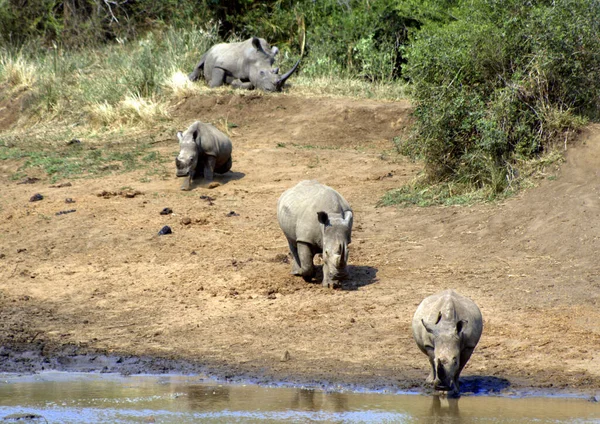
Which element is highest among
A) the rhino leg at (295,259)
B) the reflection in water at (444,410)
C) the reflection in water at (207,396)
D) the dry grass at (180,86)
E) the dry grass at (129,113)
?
the reflection in water at (444,410)

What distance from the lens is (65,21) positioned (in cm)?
2477

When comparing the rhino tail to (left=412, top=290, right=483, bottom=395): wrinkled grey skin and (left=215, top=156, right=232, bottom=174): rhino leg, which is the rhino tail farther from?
(left=412, top=290, right=483, bottom=395): wrinkled grey skin

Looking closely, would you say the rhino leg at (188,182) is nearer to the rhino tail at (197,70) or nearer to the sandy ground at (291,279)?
the sandy ground at (291,279)

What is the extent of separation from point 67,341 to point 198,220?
13.7 ft

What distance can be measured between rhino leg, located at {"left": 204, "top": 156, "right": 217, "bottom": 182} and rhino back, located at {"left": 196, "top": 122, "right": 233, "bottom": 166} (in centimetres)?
9

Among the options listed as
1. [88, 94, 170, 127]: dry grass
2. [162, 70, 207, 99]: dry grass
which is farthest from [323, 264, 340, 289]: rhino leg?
[162, 70, 207, 99]: dry grass

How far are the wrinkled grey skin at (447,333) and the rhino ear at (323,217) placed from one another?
2.39m

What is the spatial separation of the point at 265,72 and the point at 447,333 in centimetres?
1376

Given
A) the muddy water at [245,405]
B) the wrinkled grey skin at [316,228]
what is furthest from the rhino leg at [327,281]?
the muddy water at [245,405]

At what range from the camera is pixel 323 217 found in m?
9.41

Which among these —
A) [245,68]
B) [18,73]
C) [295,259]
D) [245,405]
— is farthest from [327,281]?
[18,73]

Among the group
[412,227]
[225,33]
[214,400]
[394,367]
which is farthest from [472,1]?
[225,33]

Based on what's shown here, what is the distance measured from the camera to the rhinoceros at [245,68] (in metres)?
19.8

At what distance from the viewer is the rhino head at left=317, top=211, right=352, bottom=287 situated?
31.0ft
